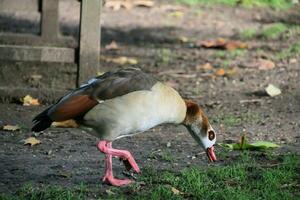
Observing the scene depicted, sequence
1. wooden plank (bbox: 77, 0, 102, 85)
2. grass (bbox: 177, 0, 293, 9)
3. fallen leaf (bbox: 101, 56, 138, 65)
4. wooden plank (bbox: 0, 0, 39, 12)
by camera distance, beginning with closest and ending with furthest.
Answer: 1. wooden plank (bbox: 77, 0, 102, 85)
2. wooden plank (bbox: 0, 0, 39, 12)
3. fallen leaf (bbox: 101, 56, 138, 65)
4. grass (bbox: 177, 0, 293, 9)

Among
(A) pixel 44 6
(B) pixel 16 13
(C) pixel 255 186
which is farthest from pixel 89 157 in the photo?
(B) pixel 16 13

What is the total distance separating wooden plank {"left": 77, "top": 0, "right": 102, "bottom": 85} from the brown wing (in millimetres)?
2464

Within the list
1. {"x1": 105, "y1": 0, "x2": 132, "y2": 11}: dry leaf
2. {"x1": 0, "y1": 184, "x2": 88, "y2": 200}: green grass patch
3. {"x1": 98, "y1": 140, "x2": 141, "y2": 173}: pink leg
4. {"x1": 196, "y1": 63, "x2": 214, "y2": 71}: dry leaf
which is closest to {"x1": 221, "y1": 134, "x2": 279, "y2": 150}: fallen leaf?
{"x1": 98, "y1": 140, "x2": 141, "y2": 173}: pink leg

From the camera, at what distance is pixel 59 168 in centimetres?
656

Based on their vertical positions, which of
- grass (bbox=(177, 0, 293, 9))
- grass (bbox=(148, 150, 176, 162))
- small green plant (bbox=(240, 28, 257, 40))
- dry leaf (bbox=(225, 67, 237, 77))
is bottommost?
grass (bbox=(148, 150, 176, 162))

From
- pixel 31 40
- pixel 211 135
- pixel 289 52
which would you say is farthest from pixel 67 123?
pixel 289 52

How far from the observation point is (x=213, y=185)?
6.12m

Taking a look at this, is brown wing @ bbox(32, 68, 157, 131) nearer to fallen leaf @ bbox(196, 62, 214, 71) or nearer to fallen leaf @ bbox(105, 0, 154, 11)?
fallen leaf @ bbox(196, 62, 214, 71)

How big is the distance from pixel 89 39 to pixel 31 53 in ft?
2.01

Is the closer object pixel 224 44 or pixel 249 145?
pixel 249 145

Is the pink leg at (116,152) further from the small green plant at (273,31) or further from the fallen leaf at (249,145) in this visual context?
the small green plant at (273,31)

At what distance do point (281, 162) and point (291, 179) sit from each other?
0.47m

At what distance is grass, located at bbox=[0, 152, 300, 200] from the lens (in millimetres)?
5816

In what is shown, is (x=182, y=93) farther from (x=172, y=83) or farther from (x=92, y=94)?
(x=92, y=94)
